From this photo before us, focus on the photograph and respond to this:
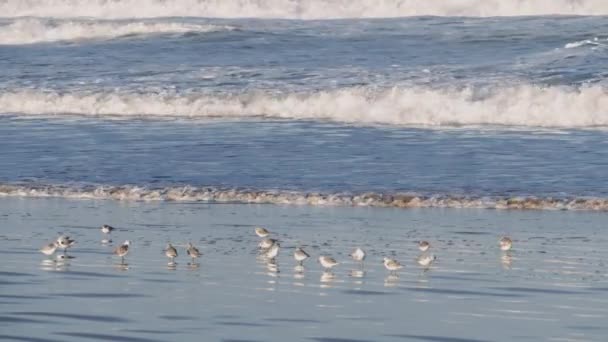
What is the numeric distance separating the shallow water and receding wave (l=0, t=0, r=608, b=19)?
814 inches

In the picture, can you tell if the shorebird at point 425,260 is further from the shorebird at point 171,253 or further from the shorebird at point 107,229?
the shorebird at point 107,229

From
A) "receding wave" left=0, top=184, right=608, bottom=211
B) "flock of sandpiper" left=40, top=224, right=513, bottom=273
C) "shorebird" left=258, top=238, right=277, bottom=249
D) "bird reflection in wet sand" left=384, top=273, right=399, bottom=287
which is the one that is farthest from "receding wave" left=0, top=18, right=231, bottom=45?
"bird reflection in wet sand" left=384, top=273, right=399, bottom=287

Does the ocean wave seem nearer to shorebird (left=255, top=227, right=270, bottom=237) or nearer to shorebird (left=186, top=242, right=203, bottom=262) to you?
shorebird (left=255, top=227, right=270, bottom=237)

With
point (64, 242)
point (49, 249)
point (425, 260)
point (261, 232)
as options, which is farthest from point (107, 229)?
point (425, 260)

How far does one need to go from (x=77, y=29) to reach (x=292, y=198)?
19.4 m

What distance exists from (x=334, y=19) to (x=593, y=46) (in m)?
10.1

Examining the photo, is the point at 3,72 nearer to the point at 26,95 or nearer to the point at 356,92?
the point at 26,95

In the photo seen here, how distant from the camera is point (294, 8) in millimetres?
37406

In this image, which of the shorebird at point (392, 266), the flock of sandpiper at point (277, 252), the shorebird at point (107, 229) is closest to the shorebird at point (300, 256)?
the flock of sandpiper at point (277, 252)

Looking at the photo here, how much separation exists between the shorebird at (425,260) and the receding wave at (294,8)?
74.1 feet

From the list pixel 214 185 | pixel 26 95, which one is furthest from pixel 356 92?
pixel 214 185

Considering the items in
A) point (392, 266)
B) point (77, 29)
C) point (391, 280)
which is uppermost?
point (77, 29)

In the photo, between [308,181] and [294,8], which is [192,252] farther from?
[294,8]

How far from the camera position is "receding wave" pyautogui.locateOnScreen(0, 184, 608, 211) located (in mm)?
14820
